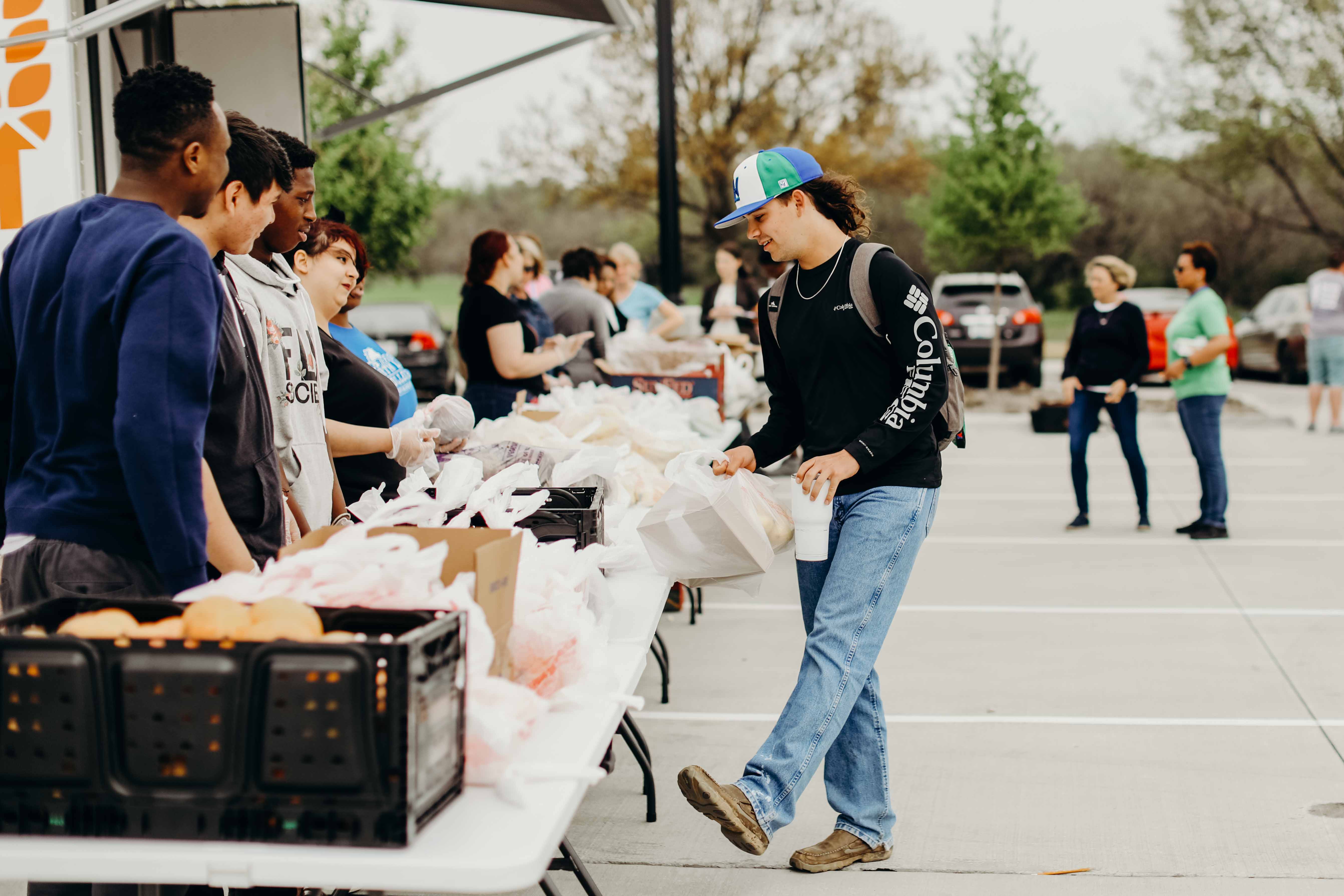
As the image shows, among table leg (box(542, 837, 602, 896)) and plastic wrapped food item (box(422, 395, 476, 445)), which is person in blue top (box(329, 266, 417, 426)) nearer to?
plastic wrapped food item (box(422, 395, 476, 445))

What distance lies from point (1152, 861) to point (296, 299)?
275 cm

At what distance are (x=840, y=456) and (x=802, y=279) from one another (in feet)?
1.72

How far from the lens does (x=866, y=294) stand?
3.20 metres

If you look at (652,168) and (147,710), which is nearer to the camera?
(147,710)

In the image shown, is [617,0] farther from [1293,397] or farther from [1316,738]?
[1293,397]

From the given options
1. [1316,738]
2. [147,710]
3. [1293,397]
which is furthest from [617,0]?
[1293,397]

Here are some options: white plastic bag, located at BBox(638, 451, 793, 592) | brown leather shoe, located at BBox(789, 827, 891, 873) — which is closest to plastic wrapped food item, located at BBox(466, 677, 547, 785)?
white plastic bag, located at BBox(638, 451, 793, 592)

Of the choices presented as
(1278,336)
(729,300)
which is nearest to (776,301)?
(729,300)

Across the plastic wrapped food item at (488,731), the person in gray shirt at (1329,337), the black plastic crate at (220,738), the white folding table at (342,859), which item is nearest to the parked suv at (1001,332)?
the person in gray shirt at (1329,337)

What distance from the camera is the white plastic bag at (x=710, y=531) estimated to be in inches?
125

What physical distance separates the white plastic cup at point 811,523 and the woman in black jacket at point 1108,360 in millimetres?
5307

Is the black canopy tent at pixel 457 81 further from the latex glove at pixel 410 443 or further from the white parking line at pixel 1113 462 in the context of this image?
the white parking line at pixel 1113 462

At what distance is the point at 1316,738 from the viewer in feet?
14.6

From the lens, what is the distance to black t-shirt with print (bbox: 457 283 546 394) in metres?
5.66
